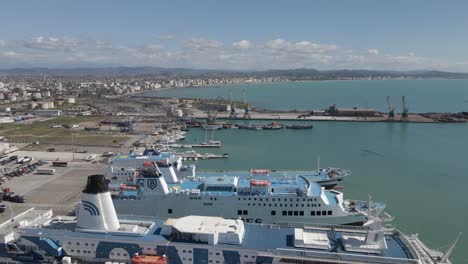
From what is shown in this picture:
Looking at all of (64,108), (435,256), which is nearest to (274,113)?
(64,108)

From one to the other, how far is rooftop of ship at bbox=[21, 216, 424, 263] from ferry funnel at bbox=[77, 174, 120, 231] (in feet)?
0.97

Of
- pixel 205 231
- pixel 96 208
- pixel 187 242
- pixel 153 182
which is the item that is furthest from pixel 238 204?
pixel 96 208

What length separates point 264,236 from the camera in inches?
571

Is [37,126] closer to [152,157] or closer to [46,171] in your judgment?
[46,171]

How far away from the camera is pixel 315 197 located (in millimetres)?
20156

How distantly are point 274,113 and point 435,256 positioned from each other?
62.8 m

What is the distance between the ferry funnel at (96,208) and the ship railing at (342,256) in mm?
6316

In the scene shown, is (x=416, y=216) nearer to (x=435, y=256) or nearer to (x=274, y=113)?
(x=435, y=256)

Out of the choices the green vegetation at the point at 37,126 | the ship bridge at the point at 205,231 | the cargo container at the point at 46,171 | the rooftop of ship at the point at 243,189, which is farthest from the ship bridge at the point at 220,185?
the green vegetation at the point at 37,126

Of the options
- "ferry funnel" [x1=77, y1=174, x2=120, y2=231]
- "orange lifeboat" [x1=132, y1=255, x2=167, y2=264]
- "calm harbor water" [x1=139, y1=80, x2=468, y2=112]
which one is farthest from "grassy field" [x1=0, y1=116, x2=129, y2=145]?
"calm harbor water" [x1=139, y1=80, x2=468, y2=112]

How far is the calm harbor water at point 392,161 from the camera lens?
23781 mm

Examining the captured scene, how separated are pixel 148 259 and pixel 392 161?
32544 mm

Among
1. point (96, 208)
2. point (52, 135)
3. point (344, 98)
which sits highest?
point (344, 98)

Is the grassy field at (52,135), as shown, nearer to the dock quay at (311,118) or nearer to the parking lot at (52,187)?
the parking lot at (52,187)
